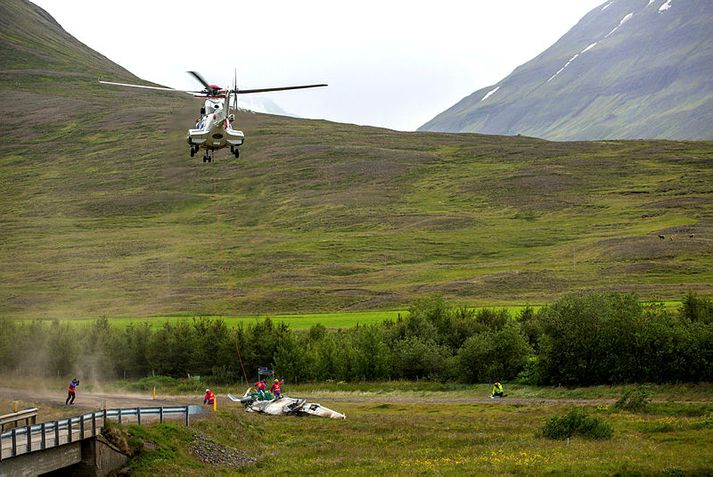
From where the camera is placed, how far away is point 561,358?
81.2m

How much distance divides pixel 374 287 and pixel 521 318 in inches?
2767

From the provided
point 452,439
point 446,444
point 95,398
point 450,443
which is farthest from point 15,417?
point 95,398

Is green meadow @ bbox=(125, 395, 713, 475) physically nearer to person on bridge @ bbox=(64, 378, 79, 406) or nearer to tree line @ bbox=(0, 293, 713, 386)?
tree line @ bbox=(0, 293, 713, 386)

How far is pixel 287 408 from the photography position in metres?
70.0

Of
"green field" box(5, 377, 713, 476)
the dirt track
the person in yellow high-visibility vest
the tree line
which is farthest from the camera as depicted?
the tree line

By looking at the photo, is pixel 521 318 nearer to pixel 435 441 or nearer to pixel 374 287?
pixel 435 441

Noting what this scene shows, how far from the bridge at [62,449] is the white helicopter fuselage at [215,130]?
57.4 feet

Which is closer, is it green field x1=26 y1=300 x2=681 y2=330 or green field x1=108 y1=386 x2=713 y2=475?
green field x1=108 y1=386 x2=713 y2=475

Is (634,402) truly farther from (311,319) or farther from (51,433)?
(311,319)

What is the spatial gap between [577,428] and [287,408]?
24580 mm

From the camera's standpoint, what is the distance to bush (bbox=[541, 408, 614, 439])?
178ft

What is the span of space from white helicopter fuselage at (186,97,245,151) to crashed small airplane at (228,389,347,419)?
23.7 m


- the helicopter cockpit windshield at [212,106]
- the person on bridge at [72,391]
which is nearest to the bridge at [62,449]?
the person on bridge at [72,391]

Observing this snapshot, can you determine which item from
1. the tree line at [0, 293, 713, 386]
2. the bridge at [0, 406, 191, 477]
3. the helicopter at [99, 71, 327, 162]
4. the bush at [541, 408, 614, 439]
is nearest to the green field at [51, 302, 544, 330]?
the tree line at [0, 293, 713, 386]
